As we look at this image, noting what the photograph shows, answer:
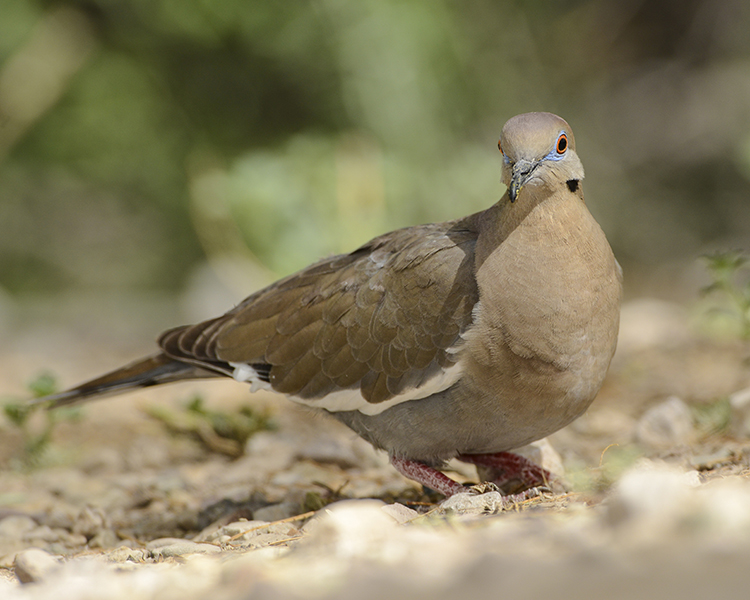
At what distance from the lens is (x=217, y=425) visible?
169 inches

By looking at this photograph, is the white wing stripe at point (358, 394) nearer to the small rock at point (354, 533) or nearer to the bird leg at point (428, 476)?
the bird leg at point (428, 476)

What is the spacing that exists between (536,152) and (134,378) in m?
2.13

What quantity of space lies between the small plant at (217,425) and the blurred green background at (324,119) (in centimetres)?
237

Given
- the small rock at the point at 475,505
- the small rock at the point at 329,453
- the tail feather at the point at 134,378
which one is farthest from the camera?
the small rock at the point at 329,453

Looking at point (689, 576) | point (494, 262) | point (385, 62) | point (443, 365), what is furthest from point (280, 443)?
point (385, 62)

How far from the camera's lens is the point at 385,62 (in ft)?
25.7

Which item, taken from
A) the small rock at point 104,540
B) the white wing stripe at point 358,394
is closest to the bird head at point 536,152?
the white wing stripe at point 358,394

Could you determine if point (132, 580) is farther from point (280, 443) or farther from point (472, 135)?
point (472, 135)

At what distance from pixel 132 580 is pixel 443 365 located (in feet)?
4.82

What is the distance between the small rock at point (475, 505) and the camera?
263 cm

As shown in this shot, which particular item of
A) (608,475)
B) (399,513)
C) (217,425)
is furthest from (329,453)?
(608,475)

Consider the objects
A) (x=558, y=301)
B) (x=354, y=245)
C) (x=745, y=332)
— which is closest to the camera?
(x=558, y=301)

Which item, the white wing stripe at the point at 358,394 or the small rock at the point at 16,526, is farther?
the small rock at the point at 16,526

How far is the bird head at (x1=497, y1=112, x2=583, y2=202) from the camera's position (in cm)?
298
